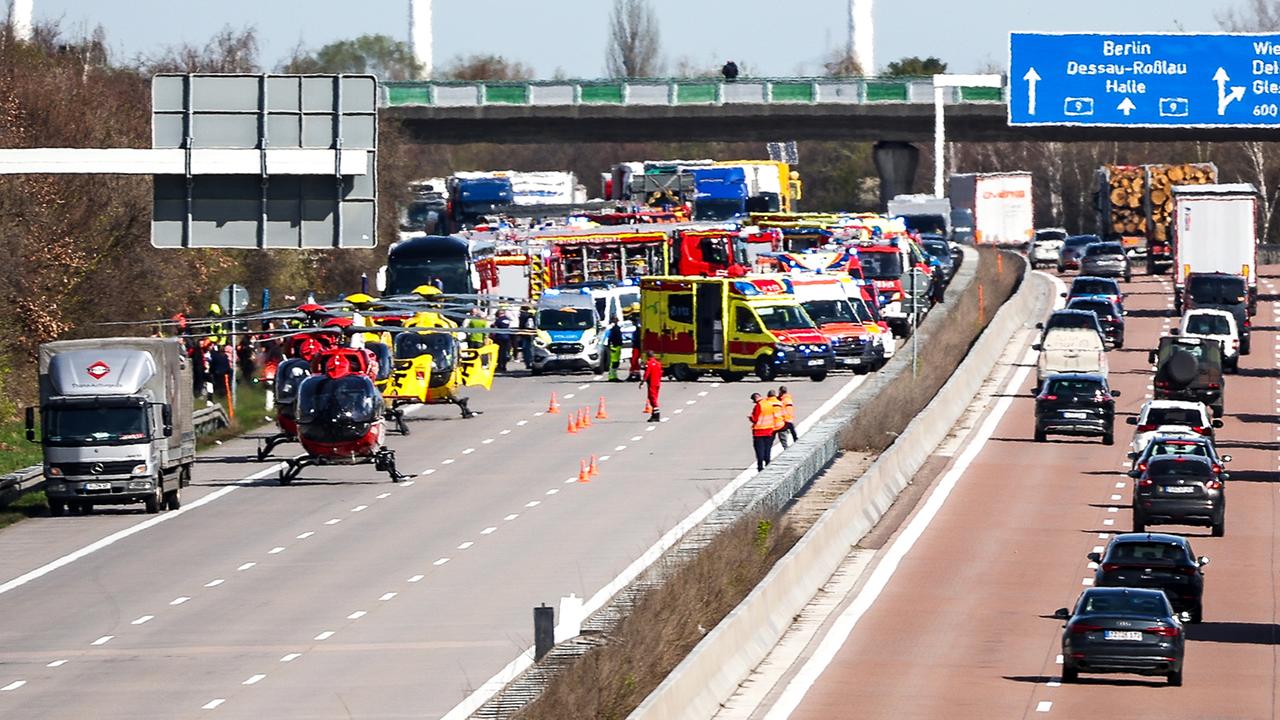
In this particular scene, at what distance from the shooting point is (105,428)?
38000mm

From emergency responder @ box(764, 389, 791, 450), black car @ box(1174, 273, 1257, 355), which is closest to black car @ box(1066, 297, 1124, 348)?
black car @ box(1174, 273, 1257, 355)

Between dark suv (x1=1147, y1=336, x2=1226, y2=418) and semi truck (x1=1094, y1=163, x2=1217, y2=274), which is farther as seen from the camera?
semi truck (x1=1094, y1=163, x2=1217, y2=274)

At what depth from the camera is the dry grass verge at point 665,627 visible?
63.6 ft

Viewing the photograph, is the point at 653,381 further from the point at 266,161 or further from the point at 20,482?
the point at 266,161

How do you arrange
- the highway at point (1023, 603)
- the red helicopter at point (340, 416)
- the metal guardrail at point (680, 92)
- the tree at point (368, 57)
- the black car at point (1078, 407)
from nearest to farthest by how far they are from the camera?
the highway at point (1023, 603) → the red helicopter at point (340, 416) → the black car at point (1078, 407) → the metal guardrail at point (680, 92) → the tree at point (368, 57)

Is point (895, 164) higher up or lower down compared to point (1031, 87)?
lower down

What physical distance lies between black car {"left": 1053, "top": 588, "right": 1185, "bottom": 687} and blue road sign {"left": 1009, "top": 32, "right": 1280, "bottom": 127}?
46584mm

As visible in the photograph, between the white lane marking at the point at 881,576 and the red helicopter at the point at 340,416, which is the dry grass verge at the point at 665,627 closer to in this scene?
the white lane marking at the point at 881,576

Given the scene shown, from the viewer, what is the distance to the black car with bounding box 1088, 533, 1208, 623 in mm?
27938

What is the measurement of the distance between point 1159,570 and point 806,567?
4413 millimetres

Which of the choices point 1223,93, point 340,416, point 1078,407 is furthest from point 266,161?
point 1223,93

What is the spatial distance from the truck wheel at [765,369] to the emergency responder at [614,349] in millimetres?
3728

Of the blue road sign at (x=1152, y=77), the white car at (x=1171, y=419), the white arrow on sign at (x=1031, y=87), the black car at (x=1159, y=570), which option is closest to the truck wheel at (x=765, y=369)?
the white car at (x=1171, y=419)

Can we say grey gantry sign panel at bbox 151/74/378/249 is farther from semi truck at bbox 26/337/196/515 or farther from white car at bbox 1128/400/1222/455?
white car at bbox 1128/400/1222/455
